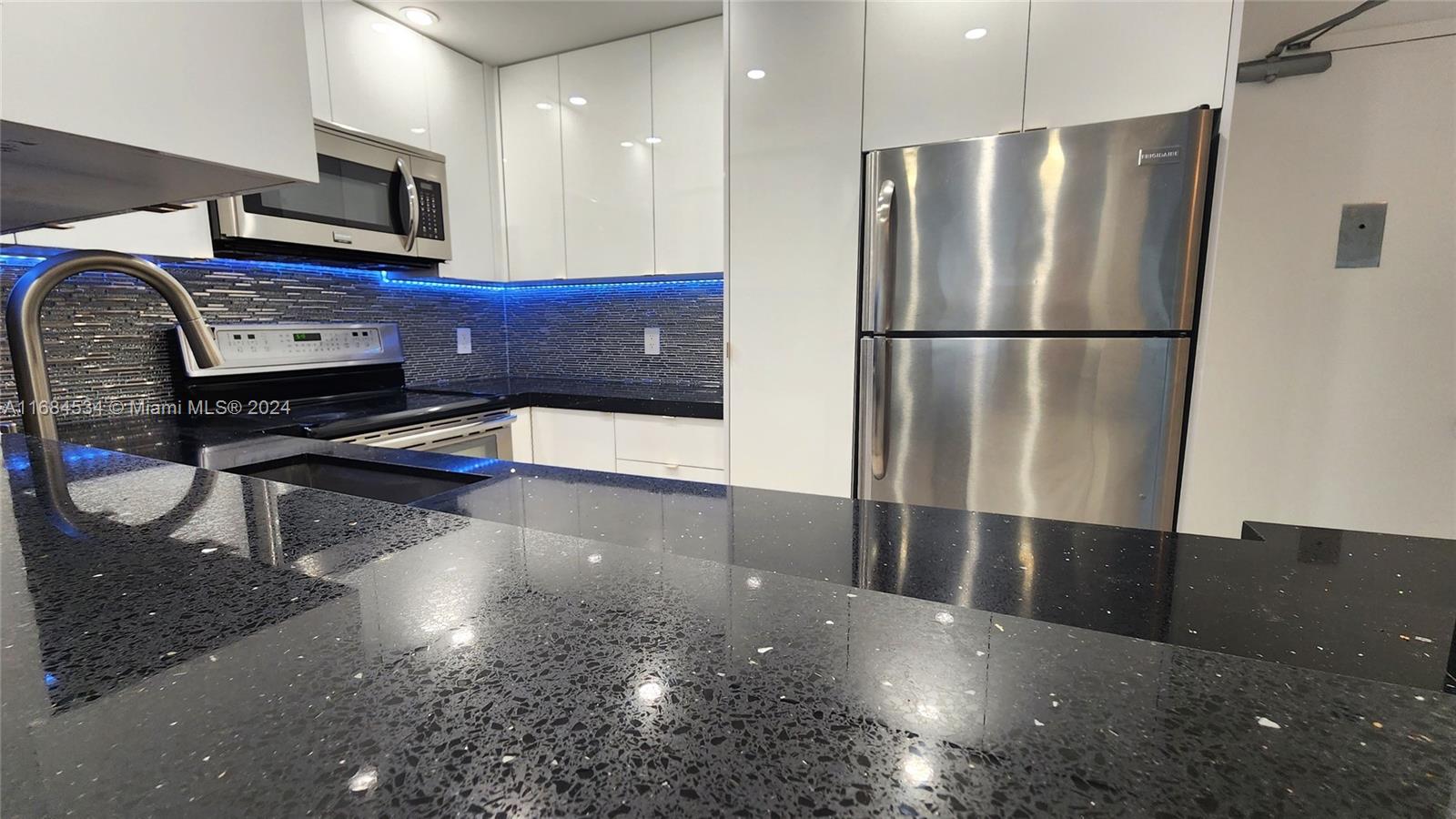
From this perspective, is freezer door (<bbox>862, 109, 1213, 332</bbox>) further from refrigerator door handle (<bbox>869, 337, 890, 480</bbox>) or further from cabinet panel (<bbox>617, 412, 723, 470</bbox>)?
cabinet panel (<bbox>617, 412, 723, 470</bbox>)

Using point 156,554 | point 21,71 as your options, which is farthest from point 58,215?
point 156,554

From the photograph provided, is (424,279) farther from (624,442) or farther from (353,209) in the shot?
(624,442)

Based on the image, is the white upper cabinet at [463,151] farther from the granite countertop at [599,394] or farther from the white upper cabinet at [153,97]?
the white upper cabinet at [153,97]

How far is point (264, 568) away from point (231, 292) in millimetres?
2221

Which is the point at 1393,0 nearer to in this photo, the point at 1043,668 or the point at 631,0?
the point at 631,0

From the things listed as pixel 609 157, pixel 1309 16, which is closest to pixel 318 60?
pixel 609 157

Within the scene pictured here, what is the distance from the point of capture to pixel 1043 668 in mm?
287

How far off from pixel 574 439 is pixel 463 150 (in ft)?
4.52

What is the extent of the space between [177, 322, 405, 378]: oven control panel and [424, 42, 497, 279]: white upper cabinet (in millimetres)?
412

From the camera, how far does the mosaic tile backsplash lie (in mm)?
1721

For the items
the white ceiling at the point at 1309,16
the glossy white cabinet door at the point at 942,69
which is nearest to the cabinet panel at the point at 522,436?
the glossy white cabinet door at the point at 942,69

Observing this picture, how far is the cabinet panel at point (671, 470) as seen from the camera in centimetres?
232

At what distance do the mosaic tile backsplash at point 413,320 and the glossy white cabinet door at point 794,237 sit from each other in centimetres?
91

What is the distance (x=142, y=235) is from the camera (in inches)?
61.4
